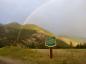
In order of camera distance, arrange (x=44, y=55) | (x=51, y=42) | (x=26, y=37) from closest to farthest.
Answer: (x=51, y=42)
(x=44, y=55)
(x=26, y=37)

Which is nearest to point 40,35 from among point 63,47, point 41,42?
point 41,42

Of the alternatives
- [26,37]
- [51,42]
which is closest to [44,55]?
[51,42]

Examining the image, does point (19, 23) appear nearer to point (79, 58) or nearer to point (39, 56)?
point (39, 56)

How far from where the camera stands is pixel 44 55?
1480 cm

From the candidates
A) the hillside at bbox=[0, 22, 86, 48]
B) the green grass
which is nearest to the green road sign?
the green grass

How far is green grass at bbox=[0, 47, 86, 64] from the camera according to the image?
1309 cm

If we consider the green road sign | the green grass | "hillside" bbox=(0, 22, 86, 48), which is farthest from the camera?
"hillside" bbox=(0, 22, 86, 48)

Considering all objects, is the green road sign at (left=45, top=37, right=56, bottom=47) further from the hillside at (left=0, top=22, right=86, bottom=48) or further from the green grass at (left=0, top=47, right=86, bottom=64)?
the hillside at (left=0, top=22, right=86, bottom=48)

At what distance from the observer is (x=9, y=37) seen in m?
16.2

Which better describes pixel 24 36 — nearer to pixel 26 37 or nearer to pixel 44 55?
pixel 26 37

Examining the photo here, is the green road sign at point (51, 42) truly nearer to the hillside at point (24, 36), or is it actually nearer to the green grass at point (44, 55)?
the green grass at point (44, 55)

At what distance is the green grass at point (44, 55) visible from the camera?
1309 cm

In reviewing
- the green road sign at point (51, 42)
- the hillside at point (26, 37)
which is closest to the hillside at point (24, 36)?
the hillside at point (26, 37)

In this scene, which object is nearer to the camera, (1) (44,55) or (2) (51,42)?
(2) (51,42)
